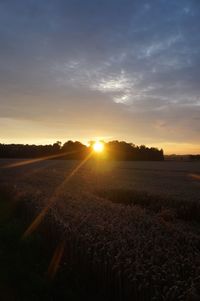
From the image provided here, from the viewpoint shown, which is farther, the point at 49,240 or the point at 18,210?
the point at 18,210

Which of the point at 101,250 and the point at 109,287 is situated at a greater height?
the point at 101,250

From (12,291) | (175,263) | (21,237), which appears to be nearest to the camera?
(175,263)

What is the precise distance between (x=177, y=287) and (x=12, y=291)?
4062 millimetres

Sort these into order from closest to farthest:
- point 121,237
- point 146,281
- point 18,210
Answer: point 146,281, point 121,237, point 18,210

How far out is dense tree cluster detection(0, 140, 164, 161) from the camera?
114062mm

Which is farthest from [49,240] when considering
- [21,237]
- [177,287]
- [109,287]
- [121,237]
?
[177,287]

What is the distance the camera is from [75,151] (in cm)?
11488

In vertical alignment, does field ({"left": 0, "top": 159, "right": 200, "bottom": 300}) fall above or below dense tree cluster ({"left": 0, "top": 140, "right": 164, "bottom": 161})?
below

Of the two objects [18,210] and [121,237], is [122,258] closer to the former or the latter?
[121,237]

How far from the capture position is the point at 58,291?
29.2ft

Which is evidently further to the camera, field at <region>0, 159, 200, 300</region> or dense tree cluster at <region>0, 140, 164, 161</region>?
dense tree cluster at <region>0, 140, 164, 161</region>

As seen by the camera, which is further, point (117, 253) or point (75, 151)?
point (75, 151)

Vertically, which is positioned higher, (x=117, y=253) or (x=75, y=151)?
(x=75, y=151)

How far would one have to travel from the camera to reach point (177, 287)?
669 cm
